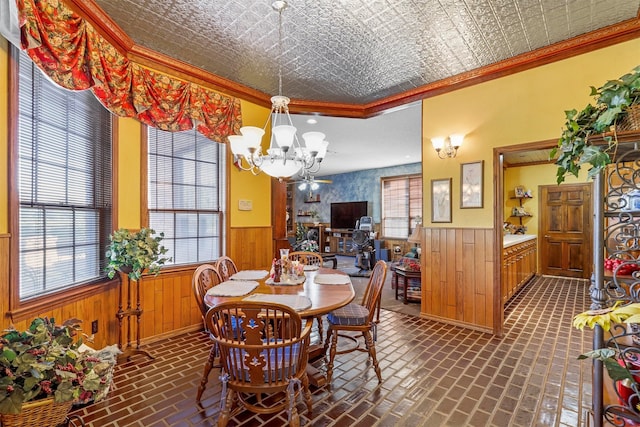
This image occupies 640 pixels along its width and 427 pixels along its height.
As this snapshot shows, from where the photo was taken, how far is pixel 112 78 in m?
2.51

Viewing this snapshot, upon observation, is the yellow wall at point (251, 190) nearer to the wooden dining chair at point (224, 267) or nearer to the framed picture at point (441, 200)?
the wooden dining chair at point (224, 267)

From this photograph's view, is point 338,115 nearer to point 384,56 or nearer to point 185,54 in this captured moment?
point 384,56

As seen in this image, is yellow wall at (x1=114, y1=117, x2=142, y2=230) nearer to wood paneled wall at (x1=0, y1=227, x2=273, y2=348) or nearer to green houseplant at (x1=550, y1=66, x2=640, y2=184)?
wood paneled wall at (x1=0, y1=227, x2=273, y2=348)

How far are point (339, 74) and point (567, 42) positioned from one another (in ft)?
7.23

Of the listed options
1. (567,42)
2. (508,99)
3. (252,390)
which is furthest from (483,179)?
(252,390)

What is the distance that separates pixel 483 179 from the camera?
3.40 metres

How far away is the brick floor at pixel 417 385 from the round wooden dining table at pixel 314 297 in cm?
12

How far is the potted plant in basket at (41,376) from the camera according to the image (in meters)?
1.15

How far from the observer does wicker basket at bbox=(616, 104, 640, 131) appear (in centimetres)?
117

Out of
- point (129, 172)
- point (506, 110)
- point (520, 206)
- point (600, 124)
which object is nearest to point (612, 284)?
point (600, 124)

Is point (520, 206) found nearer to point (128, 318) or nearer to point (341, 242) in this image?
point (341, 242)

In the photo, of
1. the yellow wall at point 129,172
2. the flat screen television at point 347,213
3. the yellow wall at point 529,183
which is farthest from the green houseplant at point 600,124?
the flat screen television at point 347,213

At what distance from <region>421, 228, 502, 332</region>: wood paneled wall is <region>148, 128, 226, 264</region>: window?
269cm

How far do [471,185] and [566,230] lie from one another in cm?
423
